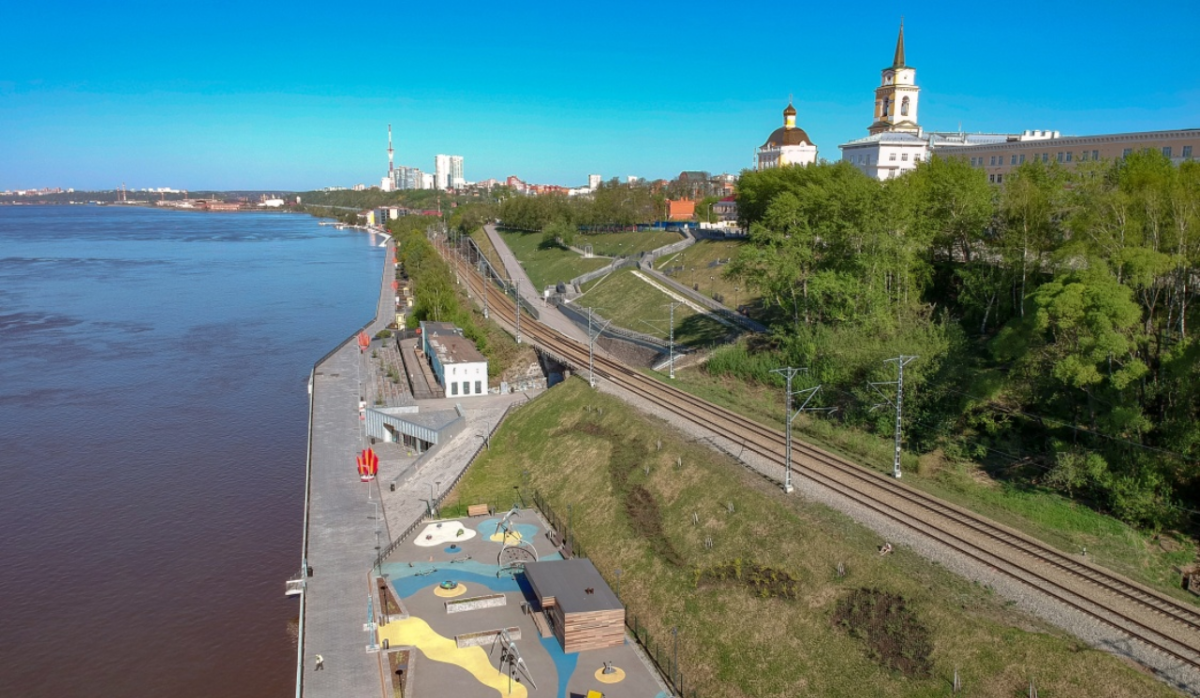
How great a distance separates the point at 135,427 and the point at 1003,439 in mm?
54785

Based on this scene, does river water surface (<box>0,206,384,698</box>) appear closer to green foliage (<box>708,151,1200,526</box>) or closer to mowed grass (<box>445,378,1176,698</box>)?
mowed grass (<box>445,378,1176,698</box>)

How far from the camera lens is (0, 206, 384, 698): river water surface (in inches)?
1275

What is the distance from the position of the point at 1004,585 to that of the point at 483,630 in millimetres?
17948

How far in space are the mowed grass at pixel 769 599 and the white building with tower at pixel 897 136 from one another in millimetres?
59531

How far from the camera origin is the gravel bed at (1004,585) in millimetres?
23188

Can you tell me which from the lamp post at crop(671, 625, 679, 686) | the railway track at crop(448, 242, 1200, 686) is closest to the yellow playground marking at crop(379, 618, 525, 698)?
the lamp post at crop(671, 625, 679, 686)

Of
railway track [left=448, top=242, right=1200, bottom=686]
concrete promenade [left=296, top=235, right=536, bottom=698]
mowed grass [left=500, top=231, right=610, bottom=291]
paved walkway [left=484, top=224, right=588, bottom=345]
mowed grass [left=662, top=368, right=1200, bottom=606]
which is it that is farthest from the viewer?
mowed grass [left=500, top=231, right=610, bottom=291]

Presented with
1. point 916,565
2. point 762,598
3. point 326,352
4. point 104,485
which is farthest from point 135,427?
point 916,565

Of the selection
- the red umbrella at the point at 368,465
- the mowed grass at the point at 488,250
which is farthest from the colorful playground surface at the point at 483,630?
the mowed grass at the point at 488,250

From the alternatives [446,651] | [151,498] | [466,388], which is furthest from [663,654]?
[466,388]

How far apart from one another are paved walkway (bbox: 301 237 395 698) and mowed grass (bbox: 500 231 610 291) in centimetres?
4775

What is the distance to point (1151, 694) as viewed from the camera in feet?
72.4

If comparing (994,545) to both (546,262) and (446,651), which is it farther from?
(546,262)

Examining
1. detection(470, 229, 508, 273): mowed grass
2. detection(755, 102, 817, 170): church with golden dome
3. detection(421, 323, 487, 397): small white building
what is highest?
detection(755, 102, 817, 170): church with golden dome
